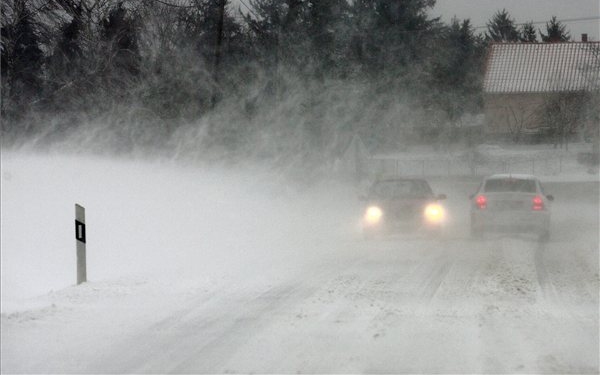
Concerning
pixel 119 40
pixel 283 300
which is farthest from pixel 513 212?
pixel 119 40

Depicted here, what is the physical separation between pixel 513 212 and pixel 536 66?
49.8 m

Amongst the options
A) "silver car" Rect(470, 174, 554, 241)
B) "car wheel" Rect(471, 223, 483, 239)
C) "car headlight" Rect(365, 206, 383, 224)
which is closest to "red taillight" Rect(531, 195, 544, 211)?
"silver car" Rect(470, 174, 554, 241)

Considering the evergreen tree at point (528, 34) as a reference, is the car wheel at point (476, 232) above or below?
below

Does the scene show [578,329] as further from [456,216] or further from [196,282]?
[456,216]

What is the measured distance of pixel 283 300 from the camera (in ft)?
31.3

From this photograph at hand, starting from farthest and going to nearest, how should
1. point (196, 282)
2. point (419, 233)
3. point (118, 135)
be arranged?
point (118, 135)
point (419, 233)
point (196, 282)

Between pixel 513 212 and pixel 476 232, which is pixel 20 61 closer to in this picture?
pixel 476 232

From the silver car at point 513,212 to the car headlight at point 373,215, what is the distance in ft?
6.98

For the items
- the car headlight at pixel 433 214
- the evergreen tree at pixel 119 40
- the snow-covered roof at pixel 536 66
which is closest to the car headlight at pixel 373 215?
the car headlight at pixel 433 214

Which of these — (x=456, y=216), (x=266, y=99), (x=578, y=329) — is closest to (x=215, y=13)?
(x=266, y=99)

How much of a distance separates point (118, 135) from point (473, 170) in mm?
27374

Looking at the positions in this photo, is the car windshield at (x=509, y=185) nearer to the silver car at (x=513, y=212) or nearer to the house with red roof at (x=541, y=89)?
the silver car at (x=513, y=212)

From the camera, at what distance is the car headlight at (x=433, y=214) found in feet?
59.0

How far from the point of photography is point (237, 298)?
32.0ft
